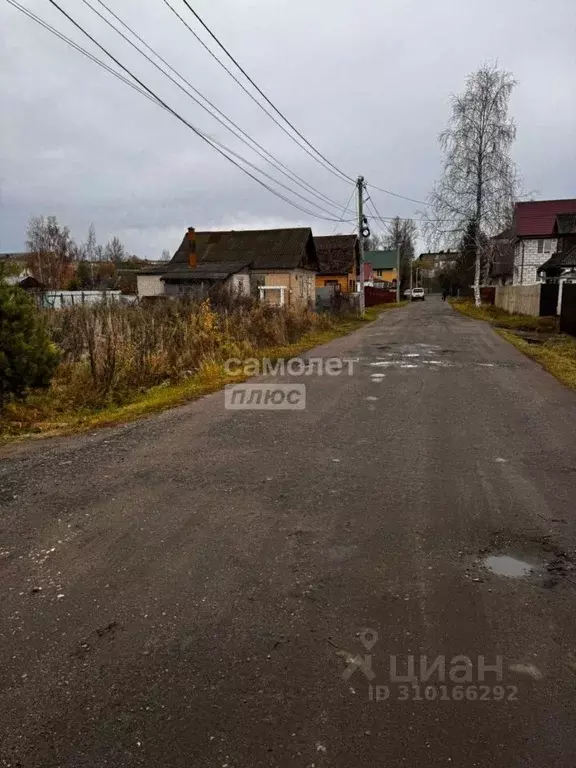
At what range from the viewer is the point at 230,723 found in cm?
212

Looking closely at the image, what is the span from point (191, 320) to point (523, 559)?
400 inches

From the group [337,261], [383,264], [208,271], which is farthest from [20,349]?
[383,264]

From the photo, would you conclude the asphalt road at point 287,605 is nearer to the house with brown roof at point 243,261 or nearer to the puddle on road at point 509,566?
the puddle on road at point 509,566

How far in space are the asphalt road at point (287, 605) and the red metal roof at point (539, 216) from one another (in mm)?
44287

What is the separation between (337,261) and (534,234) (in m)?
16.9

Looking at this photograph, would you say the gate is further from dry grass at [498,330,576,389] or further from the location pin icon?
the location pin icon

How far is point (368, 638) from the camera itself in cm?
261

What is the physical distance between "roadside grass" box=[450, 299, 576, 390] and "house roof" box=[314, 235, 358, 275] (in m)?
24.2

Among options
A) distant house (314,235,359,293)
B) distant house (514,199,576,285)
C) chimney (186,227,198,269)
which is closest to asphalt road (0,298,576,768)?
chimney (186,227,198,269)

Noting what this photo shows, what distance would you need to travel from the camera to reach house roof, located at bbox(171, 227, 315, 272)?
35.5 metres

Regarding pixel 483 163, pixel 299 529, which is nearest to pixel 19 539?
pixel 299 529

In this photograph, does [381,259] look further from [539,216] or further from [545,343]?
[545,343]

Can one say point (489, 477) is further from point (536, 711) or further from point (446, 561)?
point (536, 711)

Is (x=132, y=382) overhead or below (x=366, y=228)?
below
